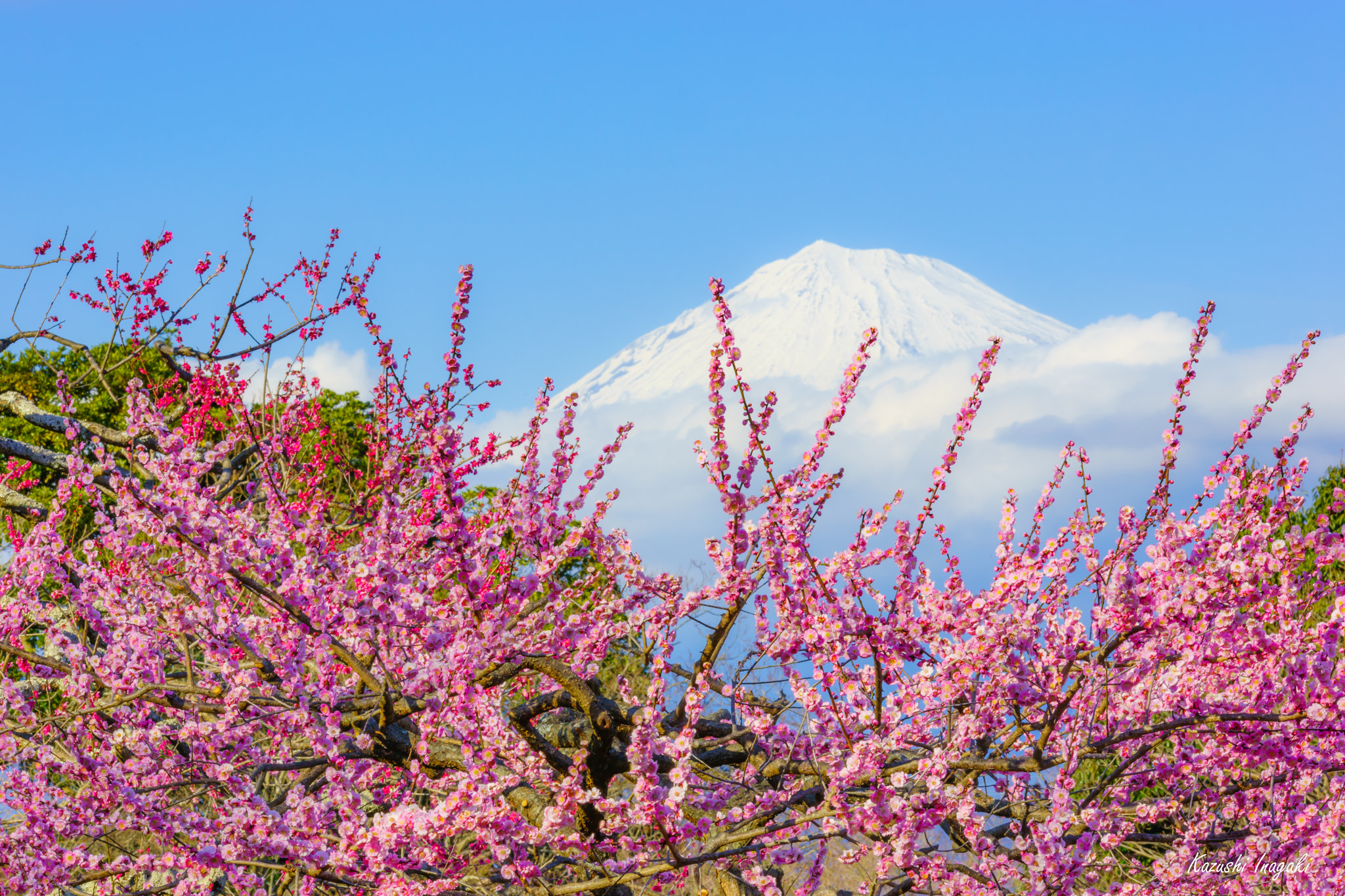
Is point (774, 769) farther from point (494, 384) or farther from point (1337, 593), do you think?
point (494, 384)

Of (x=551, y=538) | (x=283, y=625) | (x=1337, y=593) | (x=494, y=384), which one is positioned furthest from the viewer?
A: (x=494, y=384)

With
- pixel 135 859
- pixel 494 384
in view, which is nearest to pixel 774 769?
pixel 135 859

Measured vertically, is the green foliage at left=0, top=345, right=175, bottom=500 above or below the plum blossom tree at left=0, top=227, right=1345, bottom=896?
above

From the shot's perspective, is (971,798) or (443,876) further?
(443,876)

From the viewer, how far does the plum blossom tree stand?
3652 mm

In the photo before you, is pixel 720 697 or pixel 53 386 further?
pixel 53 386

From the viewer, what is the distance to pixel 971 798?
11.8 ft

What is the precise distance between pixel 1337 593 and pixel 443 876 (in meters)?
3.60

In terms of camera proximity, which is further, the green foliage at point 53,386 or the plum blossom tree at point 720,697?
the green foliage at point 53,386

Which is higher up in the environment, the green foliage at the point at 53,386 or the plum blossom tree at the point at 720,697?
the green foliage at the point at 53,386

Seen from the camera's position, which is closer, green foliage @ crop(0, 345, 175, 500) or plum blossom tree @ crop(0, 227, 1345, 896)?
plum blossom tree @ crop(0, 227, 1345, 896)

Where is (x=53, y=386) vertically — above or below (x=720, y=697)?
above

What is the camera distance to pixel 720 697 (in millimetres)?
4520

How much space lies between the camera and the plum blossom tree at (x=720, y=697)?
3652 mm
